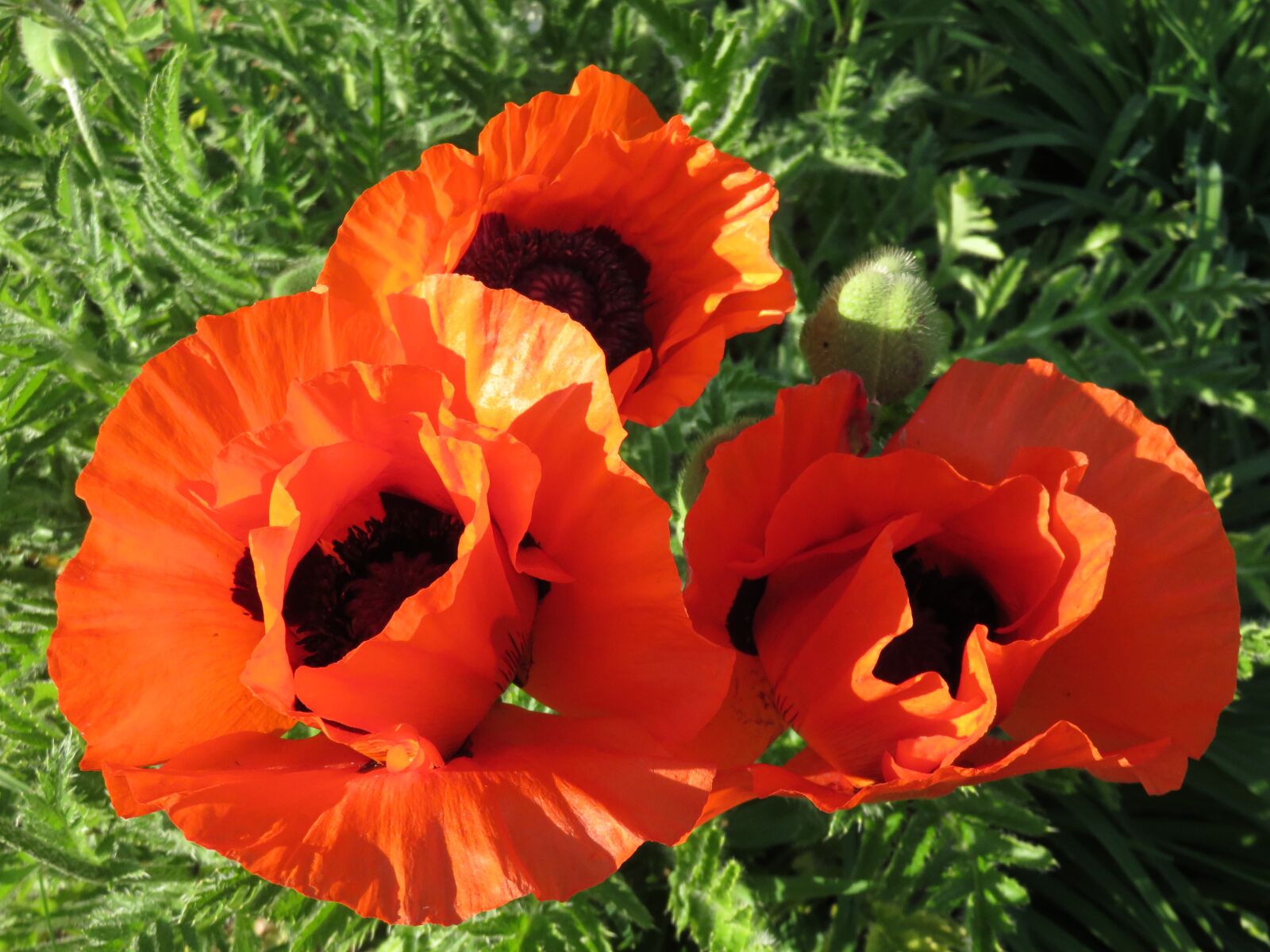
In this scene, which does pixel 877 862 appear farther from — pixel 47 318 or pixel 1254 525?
pixel 47 318

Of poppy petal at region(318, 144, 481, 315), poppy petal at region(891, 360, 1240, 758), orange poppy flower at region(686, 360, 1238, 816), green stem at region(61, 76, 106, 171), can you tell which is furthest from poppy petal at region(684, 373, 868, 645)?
green stem at region(61, 76, 106, 171)

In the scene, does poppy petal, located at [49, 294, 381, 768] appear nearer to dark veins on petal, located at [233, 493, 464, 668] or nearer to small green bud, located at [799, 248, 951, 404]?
dark veins on petal, located at [233, 493, 464, 668]

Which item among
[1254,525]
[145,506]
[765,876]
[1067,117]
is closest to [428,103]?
[145,506]

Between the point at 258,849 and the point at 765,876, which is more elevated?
the point at 258,849

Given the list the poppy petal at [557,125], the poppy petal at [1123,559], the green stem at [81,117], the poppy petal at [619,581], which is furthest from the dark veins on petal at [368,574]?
the green stem at [81,117]

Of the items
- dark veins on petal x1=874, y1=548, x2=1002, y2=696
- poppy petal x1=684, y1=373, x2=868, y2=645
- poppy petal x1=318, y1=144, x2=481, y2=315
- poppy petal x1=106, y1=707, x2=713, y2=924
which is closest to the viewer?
poppy petal x1=106, y1=707, x2=713, y2=924

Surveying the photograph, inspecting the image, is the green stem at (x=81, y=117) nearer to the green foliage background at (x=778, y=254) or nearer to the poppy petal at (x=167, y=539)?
the green foliage background at (x=778, y=254)
